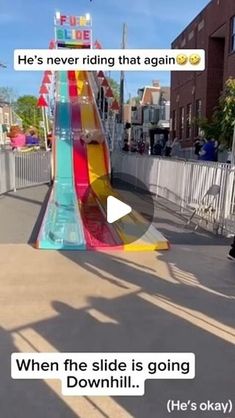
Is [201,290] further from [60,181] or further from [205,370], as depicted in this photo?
[60,181]

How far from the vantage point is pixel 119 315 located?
520 cm

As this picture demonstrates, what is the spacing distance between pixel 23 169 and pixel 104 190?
3141 mm

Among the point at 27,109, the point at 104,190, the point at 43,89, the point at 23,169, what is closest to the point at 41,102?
the point at 43,89

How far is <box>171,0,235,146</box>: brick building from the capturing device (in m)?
26.8

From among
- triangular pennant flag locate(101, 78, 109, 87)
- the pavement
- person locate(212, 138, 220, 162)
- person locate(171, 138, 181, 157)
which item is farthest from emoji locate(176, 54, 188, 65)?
person locate(171, 138, 181, 157)

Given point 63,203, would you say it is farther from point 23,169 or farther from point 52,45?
point 52,45

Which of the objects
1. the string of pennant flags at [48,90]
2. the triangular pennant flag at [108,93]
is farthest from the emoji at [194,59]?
the triangular pennant flag at [108,93]

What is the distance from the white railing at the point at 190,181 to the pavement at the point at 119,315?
116cm

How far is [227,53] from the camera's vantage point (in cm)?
2655

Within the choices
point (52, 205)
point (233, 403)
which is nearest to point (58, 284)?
point (233, 403)

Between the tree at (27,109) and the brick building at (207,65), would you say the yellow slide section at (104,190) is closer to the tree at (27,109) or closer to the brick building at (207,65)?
the brick building at (207,65)

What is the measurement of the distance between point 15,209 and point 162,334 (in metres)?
8.66

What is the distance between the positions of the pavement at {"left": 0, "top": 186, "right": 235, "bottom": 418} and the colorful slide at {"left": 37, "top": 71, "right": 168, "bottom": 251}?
1.59 ft

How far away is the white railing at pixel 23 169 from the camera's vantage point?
1543 cm
